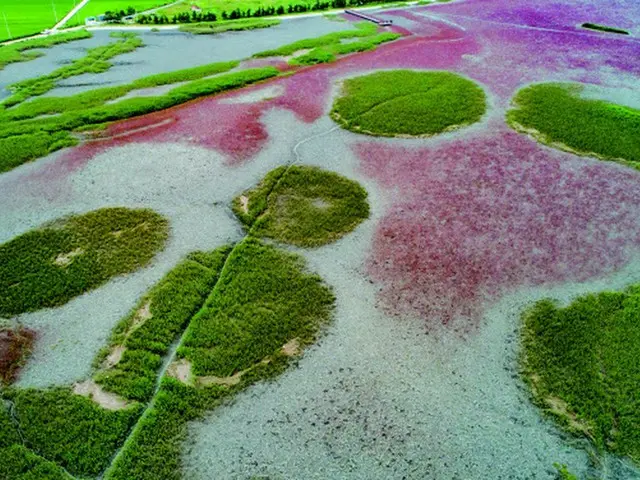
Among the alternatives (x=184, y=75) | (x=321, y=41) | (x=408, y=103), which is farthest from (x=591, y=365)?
(x=321, y=41)

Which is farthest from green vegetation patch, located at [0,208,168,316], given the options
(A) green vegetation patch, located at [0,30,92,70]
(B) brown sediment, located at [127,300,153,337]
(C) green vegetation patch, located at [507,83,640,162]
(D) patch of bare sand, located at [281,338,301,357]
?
(A) green vegetation patch, located at [0,30,92,70]

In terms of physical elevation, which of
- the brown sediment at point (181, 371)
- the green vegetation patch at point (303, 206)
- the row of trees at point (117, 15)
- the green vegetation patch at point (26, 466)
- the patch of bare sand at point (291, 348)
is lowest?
the green vegetation patch at point (26, 466)

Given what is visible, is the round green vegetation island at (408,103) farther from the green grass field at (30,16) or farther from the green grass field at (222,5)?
the green grass field at (30,16)

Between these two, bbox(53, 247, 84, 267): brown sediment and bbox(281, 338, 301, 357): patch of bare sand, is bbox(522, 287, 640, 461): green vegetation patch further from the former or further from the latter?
bbox(53, 247, 84, 267): brown sediment

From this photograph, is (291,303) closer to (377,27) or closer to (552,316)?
(552,316)

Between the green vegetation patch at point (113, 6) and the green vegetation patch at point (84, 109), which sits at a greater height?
the green vegetation patch at point (113, 6)

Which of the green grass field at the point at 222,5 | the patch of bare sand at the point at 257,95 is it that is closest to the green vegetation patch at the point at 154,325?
the patch of bare sand at the point at 257,95
